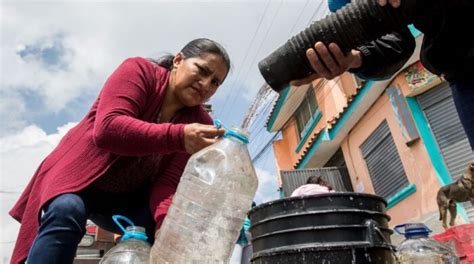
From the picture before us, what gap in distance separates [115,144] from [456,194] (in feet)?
12.8

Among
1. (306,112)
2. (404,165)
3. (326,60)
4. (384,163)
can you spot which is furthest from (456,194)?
(306,112)

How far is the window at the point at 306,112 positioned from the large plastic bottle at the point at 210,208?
9.20 metres

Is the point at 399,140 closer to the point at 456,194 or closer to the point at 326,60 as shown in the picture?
the point at 456,194

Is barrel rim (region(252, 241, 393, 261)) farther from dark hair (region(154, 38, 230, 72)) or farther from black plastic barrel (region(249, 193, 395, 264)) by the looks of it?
dark hair (region(154, 38, 230, 72))

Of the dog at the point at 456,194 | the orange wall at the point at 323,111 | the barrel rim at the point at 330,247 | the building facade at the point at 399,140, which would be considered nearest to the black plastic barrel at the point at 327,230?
the barrel rim at the point at 330,247

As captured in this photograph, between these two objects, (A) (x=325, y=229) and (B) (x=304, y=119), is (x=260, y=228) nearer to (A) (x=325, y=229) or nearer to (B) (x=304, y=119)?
(A) (x=325, y=229)

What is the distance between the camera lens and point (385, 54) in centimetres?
156

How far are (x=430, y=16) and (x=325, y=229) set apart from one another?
3.02 feet

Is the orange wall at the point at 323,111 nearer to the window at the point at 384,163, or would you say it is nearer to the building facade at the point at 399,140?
the building facade at the point at 399,140

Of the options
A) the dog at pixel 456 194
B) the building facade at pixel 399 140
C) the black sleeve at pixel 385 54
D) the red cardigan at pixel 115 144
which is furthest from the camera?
the building facade at pixel 399 140

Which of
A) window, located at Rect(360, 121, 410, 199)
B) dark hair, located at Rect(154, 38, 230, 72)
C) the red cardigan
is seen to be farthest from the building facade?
the red cardigan

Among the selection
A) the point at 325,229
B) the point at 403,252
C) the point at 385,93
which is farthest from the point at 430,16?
the point at 385,93

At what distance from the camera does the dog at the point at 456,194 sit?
11.7 feet

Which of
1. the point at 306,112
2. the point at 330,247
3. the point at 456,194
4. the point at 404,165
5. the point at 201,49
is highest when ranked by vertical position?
the point at 306,112
